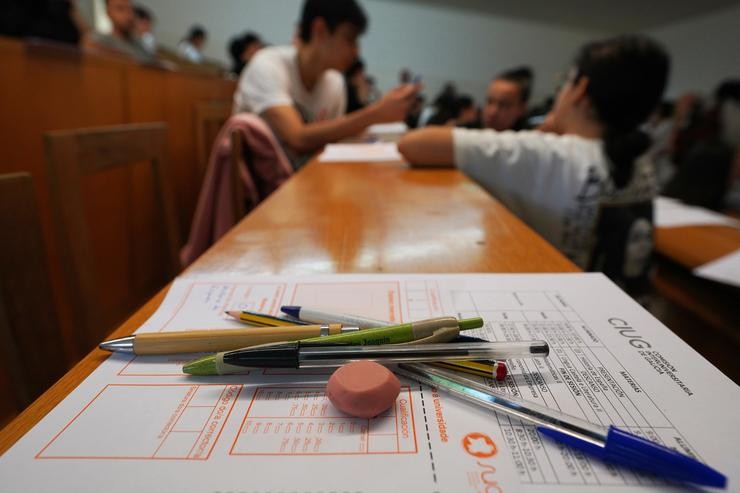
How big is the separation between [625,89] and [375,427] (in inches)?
33.8

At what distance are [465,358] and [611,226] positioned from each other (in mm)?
672

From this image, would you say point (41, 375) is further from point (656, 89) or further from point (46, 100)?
point (656, 89)

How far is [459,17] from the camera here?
6605 mm

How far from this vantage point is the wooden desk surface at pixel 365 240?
408 millimetres

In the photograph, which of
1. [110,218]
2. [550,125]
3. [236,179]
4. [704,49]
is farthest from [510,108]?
[704,49]

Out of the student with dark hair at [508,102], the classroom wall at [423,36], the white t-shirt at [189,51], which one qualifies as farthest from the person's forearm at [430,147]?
the classroom wall at [423,36]

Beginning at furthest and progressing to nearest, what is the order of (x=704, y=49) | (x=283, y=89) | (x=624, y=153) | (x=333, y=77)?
(x=704, y=49) → (x=333, y=77) → (x=283, y=89) → (x=624, y=153)

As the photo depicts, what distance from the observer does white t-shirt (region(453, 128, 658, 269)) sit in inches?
31.1

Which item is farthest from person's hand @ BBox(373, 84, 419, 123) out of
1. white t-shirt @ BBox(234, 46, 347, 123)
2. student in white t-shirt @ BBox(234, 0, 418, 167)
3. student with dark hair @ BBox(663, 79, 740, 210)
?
student with dark hair @ BBox(663, 79, 740, 210)

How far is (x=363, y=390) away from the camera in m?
0.22

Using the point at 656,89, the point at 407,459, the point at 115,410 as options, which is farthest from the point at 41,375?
the point at 656,89

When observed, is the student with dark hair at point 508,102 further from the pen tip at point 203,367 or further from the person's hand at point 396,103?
the pen tip at point 203,367

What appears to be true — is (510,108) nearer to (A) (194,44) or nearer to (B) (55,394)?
(B) (55,394)

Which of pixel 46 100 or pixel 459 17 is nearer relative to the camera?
pixel 46 100
